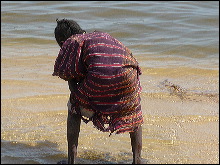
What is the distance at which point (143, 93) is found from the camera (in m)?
4.96

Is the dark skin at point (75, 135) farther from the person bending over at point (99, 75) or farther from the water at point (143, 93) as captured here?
the water at point (143, 93)

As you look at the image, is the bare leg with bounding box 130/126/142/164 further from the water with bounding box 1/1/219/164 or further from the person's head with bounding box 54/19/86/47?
the person's head with bounding box 54/19/86/47

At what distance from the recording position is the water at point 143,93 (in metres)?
3.51

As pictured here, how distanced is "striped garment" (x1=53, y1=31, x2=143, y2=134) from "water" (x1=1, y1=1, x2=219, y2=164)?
712mm

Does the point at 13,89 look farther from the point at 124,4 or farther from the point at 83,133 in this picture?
the point at 124,4

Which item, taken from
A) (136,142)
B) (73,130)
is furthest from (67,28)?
(136,142)

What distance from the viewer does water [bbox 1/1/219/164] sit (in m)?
3.51

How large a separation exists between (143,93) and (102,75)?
94.3 inches

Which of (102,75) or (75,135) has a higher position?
(102,75)

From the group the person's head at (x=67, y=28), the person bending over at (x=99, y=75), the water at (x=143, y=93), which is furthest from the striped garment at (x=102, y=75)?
the water at (x=143, y=93)

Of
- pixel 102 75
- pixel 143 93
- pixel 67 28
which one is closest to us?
pixel 102 75

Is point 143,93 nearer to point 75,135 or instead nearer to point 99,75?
point 75,135

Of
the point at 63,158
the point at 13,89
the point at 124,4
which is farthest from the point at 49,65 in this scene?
the point at 124,4

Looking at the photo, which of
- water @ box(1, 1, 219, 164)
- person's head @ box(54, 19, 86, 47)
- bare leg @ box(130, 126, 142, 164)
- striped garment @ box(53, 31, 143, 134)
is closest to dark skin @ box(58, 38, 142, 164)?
bare leg @ box(130, 126, 142, 164)
